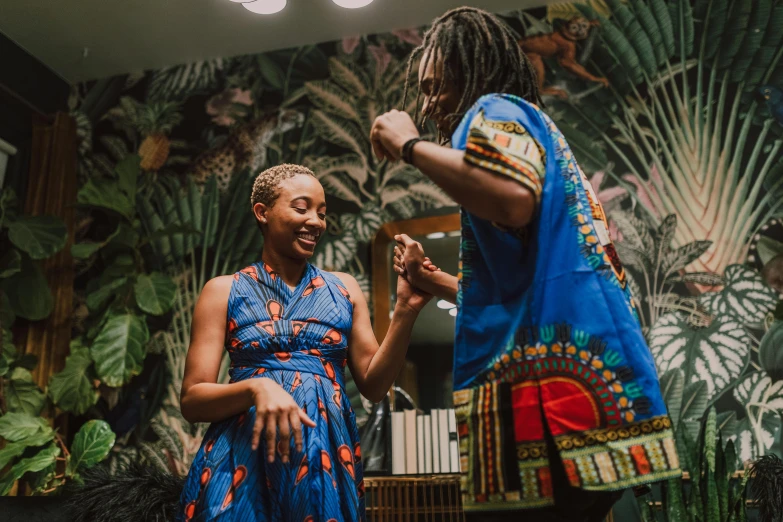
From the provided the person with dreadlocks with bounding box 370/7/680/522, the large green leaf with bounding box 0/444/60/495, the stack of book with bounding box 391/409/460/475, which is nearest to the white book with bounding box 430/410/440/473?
the stack of book with bounding box 391/409/460/475

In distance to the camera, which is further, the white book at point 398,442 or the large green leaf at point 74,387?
the large green leaf at point 74,387

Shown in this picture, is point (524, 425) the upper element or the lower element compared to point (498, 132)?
lower

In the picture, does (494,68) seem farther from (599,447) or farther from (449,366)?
(449,366)

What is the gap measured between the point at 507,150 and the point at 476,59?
26cm

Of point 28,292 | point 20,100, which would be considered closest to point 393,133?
point 28,292

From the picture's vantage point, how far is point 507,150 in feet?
3.44

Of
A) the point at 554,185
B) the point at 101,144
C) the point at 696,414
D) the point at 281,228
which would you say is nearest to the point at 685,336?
the point at 696,414

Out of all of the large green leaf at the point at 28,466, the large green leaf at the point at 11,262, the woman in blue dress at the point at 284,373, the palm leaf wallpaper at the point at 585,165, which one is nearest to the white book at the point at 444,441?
the palm leaf wallpaper at the point at 585,165

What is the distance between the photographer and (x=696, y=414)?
2.94 meters

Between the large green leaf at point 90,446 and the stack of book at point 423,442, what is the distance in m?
1.28

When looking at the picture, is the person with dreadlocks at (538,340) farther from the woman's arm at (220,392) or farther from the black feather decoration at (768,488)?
the black feather decoration at (768,488)

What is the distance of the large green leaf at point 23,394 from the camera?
11.2 ft

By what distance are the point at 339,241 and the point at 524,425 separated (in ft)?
8.44

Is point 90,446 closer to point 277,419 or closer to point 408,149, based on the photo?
point 277,419
